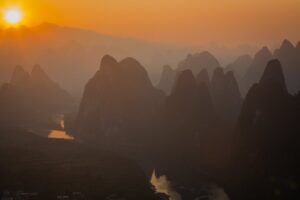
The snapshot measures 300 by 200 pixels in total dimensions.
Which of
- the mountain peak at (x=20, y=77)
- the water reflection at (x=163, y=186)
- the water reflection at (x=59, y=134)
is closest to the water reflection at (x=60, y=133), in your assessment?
the water reflection at (x=59, y=134)

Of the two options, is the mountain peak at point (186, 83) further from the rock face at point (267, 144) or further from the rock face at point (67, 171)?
the rock face at point (267, 144)

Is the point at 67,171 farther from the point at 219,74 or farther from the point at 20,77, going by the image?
the point at 20,77

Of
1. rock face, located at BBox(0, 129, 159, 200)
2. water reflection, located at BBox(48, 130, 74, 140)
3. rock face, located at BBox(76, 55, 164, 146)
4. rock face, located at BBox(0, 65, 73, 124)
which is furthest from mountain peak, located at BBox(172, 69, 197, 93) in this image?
rock face, located at BBox(0, 65, 73, 124)

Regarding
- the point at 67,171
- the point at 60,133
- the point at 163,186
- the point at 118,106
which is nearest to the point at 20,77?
the point at 60,133

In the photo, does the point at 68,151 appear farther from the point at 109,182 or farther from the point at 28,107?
the point at 28,107

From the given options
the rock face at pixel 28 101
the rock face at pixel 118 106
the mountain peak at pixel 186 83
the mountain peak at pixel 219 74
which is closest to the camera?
the mountain peak at pixel 186 83

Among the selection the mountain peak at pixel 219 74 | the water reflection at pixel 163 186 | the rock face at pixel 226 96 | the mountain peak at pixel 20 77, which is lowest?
the water reflection at pixel 163 186
